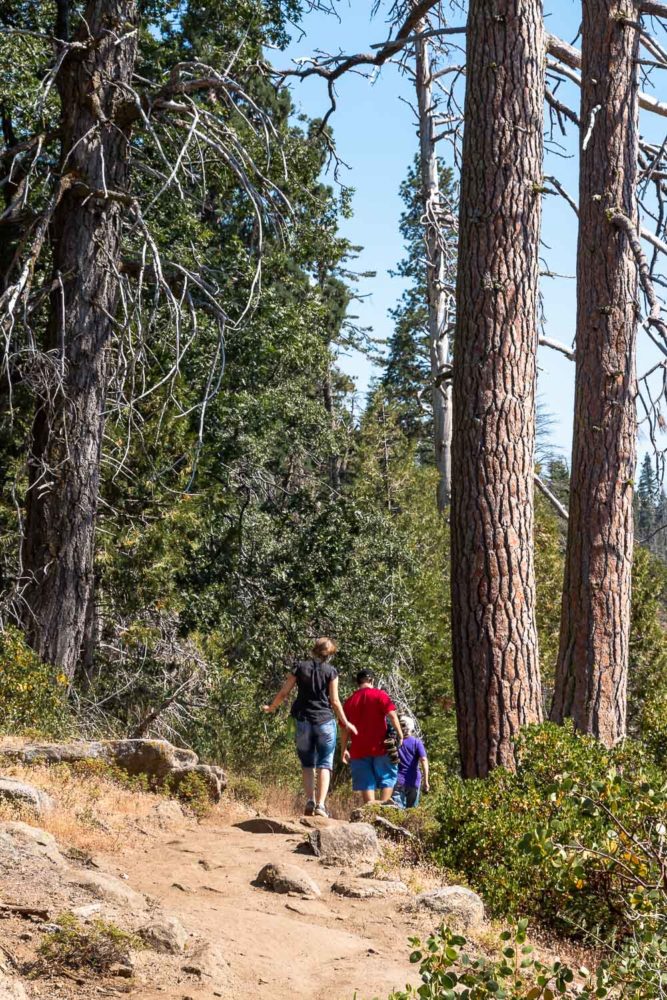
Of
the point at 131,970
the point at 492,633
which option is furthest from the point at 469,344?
the point at 131,970

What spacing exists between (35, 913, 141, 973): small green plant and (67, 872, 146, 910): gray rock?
0.50 m

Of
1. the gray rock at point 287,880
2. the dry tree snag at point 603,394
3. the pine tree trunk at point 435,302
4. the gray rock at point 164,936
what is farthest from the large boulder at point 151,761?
the pine tree trunk at point 435,302

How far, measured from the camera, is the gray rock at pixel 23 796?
6406 mm

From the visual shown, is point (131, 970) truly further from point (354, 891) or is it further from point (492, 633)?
point (492, 633)

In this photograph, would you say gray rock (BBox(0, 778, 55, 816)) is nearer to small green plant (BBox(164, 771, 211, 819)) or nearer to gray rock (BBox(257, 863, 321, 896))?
gray rock (BBox(257, 863, 321, 896))

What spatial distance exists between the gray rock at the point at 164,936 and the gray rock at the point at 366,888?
4.89 feet

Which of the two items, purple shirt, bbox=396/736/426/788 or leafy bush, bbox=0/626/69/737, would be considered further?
purple shirt, bbox=396/736/426/788

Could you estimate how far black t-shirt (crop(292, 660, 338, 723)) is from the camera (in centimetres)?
950

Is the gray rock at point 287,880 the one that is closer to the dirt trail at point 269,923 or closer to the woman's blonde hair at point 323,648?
the dirt trail at point 269,923

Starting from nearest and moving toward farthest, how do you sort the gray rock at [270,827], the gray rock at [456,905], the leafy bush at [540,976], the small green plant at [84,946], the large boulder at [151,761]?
the leafy bush at [540,976], the small green plant at [84,946], the gray rock at [456,905], the gray rock at [270,827], the large boulder at [151,761]

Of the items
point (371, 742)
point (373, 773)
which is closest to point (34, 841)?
point (371, 742)

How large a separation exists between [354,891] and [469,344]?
400cm

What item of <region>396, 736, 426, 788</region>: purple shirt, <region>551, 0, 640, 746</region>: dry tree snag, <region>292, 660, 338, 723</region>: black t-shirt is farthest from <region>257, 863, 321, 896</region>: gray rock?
<region>396, 736, 426, 788</region>: purple shirt

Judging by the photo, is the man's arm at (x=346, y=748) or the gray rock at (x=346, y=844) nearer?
the gray rock at (x=346, y=844)
